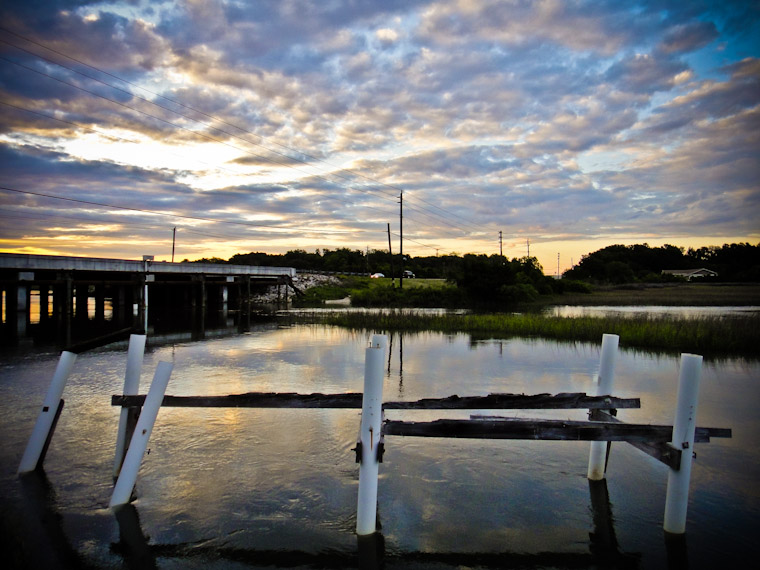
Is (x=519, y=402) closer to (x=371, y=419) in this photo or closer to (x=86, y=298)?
(x=371, y=419)

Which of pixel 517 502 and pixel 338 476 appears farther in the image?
pixel 338 476

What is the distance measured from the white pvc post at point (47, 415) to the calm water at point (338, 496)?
0.21 m

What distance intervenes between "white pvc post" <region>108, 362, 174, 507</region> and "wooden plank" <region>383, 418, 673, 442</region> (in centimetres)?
236

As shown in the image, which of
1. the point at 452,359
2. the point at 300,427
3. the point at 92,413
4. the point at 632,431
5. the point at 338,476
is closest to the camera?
the point at 632,431

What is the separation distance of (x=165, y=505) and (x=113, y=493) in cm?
54

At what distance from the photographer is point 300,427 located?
8562 mm

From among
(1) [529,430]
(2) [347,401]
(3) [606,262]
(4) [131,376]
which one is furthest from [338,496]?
(3) [606,262]

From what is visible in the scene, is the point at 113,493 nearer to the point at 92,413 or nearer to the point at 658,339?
the point at 92,413

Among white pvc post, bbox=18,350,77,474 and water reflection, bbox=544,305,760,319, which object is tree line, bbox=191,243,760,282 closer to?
water reflection, bbox=544,305,760,319

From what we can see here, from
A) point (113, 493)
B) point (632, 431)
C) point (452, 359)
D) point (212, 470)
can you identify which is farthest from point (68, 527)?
point (452, 359)

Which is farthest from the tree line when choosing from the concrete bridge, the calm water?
the calm water

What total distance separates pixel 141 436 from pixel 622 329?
66.1 ft

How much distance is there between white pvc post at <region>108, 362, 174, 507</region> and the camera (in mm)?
5199

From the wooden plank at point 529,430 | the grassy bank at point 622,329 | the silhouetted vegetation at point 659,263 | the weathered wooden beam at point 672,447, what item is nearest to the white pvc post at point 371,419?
the wooden plank at point 529,430
